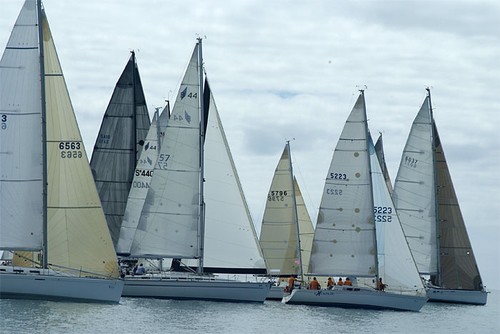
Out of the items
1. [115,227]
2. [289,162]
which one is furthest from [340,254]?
[115,227]

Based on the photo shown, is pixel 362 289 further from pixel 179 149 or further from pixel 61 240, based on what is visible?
pixel 61 240

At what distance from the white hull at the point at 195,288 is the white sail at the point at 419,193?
1356 cm

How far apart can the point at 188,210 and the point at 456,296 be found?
1752 centimetres

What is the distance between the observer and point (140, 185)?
5741 cm

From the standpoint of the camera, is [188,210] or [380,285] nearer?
[188,210]

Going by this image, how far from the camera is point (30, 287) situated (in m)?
43.0

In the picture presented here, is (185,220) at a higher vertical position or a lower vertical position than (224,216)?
lower

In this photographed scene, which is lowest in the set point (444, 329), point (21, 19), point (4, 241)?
point (444, 329)

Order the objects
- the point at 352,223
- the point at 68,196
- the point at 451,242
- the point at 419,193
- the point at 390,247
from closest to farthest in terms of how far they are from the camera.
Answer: the point at 68,196
the point at 352,223
the point at 390,247
the point at 419,193
the point at 451,242

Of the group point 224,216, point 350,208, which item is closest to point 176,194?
point 224,216

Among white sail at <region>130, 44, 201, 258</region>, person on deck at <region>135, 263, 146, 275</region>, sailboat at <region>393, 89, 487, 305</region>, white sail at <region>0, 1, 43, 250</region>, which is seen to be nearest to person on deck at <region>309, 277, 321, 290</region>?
white sail at <region>130, 44, 201, 258</region>

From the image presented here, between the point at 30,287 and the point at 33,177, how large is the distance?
375 centimetres

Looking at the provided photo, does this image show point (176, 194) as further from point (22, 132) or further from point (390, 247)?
point (390, 247)

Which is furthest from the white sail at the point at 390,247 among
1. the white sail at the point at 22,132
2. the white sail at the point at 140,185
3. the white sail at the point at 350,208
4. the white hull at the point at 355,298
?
the white sail at the point at 22,132
